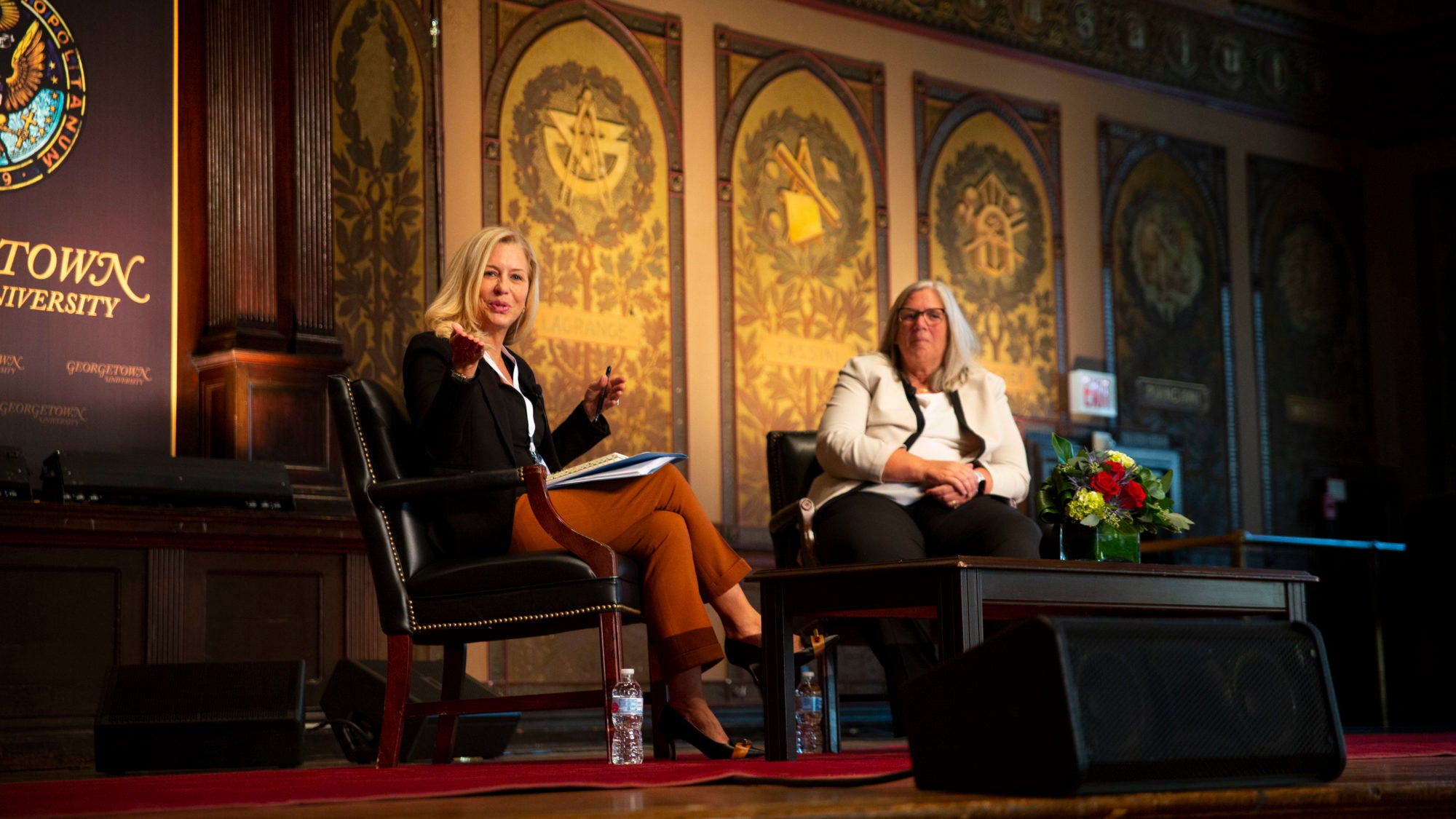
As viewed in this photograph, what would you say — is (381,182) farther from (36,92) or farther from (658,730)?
(658,730)

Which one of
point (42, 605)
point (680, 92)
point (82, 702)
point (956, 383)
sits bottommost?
point (82, 702)

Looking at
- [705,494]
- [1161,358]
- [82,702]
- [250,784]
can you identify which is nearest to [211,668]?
[82,702]

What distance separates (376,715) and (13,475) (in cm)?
121

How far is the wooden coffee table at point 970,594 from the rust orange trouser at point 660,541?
17 cm

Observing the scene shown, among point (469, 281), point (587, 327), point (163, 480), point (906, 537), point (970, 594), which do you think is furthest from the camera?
point (587, 327)

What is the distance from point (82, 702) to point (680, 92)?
3.30 metres

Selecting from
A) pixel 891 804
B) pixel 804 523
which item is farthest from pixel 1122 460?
pixel 891 804

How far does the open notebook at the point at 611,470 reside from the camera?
3.06 m

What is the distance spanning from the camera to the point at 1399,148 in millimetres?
8367

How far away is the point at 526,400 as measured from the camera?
341 centimetres

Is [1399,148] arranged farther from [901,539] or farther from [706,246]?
[901,539]

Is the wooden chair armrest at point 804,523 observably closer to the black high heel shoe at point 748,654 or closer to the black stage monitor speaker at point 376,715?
the black high heel shoe at point 748,654

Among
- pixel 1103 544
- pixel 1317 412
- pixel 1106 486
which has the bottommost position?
pixel 1103 544

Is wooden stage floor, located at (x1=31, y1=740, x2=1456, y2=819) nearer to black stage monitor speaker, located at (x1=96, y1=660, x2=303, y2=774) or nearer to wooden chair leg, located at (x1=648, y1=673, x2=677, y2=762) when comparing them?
wooden chair leg, located at (x1=648, y1=673, x2=677, y2=762)
